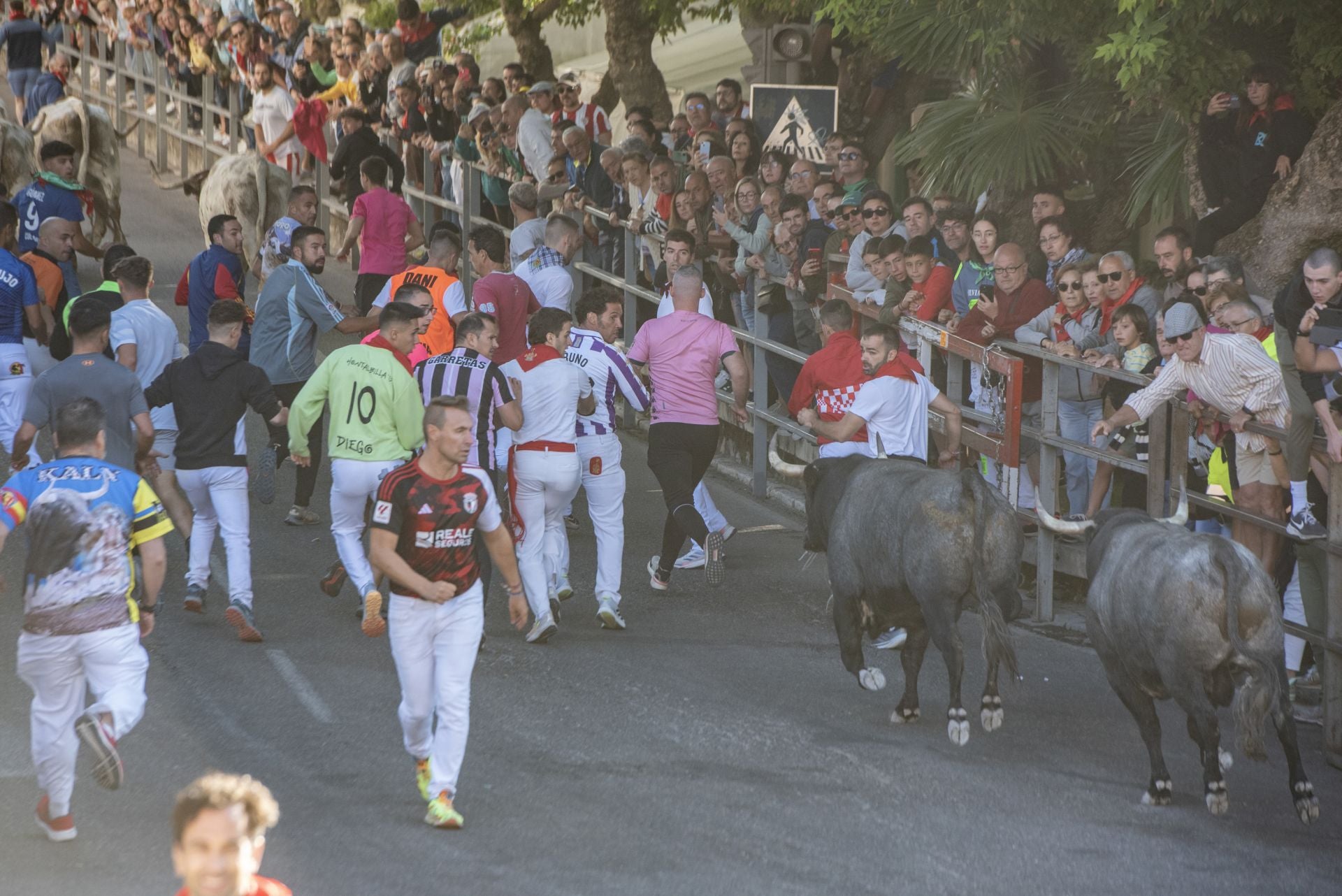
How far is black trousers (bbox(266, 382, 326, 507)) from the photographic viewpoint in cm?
1257

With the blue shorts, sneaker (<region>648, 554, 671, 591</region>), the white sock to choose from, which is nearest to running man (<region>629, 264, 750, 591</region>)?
sneaker (<region>648, 554, 671, 591</region>)

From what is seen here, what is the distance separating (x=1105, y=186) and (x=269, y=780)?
855 centimetres

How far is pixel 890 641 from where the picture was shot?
36.0 feet

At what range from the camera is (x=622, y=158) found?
1662cm

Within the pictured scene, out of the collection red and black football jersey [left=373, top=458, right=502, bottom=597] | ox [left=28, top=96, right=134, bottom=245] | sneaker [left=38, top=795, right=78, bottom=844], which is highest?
ox [left=28, top=96, right=134, bottom=245]

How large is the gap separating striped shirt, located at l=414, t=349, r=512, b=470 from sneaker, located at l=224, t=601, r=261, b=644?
161 centimetres

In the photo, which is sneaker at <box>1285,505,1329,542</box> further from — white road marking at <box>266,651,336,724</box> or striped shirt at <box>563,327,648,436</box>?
white road marking at <box>266,651,336,724</box>

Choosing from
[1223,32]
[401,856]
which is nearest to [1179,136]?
[1223,32]

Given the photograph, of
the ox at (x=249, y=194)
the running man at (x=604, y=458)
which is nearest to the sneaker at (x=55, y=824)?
the running man at (x=604, y=458)

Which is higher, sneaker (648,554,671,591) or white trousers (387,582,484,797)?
white trousers (387,582,484,797)

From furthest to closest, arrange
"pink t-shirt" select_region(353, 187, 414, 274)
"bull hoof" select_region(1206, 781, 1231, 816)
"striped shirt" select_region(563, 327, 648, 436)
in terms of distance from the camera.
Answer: "pink t-shirt" select_region(353, 187, 414, 274)
"striped shirt" select_region(563, 327, 648, 436)
"bull hoof" select_region(1206, 781, 1231, 816)

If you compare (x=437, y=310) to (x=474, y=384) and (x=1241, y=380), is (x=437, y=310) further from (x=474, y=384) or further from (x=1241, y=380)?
(x=1241, y=380)

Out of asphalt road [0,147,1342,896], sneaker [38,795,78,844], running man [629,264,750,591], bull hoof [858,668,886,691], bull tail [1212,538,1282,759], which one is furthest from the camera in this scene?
running man [629,264,750,591]

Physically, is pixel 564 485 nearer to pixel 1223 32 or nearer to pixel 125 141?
pixel 1223 32
